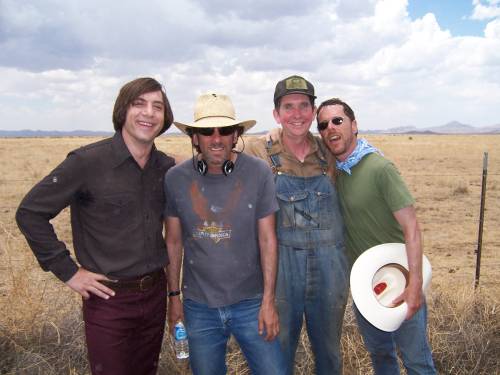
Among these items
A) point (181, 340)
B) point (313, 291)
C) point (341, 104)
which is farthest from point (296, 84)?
point (181, 340)

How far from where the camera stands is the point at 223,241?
291cm

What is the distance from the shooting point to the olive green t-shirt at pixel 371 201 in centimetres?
309

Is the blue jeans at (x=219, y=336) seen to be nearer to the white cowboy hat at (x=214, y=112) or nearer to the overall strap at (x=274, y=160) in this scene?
the overall strap at (x=274, y=160)

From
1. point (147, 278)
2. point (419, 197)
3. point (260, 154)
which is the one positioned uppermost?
point (260, 154)

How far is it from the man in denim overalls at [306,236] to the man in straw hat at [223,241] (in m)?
0.31

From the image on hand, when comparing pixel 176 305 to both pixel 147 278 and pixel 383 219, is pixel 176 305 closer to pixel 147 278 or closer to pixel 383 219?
pixel 147 278

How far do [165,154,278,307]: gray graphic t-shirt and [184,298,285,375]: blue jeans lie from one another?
7cm

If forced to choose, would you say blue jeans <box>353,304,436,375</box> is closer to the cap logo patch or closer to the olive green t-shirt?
the olive green t-shirt

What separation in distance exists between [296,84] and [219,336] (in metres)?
1.86

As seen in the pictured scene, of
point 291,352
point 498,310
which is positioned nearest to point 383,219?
point 291,352

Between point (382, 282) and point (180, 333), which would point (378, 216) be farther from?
point (180, 333)

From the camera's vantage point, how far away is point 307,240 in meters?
3.29

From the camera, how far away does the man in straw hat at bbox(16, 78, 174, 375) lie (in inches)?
108

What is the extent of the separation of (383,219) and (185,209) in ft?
4.60
